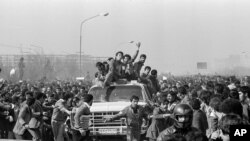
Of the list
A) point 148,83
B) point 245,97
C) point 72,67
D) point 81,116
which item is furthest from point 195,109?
point 72,67

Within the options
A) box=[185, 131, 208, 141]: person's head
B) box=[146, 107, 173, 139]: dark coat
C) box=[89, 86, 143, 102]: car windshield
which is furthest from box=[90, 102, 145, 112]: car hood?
box=[185, 131, 208, 141]: person's head

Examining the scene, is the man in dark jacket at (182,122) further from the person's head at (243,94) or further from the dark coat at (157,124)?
the person's head at (243,94)

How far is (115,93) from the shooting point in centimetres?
1360

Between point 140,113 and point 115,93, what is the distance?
122 inches

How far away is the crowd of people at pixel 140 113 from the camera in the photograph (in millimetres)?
5527

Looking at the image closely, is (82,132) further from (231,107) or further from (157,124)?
(231,107)

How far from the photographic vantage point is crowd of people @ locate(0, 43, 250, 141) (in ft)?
18.1

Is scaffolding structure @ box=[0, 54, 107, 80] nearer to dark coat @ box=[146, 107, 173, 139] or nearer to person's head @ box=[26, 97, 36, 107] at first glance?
person's head @ box=[26, 97, 36, 107]

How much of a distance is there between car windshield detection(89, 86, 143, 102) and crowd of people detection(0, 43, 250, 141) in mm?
201

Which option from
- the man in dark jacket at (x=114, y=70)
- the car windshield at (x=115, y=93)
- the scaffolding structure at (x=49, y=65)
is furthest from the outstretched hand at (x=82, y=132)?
the scaffolding structure at (x=49, y=65)

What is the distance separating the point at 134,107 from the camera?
10.5 m

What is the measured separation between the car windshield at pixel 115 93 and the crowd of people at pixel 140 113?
20 cm

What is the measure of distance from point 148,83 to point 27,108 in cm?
537

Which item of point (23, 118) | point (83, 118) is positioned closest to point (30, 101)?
point (23, 118)
